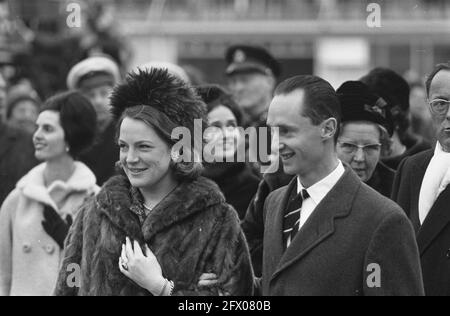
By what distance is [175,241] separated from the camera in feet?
16.4

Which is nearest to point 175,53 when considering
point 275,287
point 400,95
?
point 400,95

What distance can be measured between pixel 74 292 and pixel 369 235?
5.31 feet

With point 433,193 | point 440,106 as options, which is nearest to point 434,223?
point 433,193

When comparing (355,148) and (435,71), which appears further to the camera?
(355,148)

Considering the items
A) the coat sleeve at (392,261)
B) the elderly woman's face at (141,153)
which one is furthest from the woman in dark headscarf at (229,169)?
the coat sleeve at (392,261)

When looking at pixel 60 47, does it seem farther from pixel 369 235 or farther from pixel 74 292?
pixel 369 235

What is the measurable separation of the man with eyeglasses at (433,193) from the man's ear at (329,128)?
873 mm

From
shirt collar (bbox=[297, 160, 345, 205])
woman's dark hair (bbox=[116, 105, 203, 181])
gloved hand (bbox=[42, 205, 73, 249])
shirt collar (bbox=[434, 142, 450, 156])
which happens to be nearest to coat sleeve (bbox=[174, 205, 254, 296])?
woman's dark hair (bbox=[116, 105, 203, 181])

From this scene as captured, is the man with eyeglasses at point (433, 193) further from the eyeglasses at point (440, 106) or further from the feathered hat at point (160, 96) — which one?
the feathered hat at point (160, 96)

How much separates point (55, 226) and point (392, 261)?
8.88 feet

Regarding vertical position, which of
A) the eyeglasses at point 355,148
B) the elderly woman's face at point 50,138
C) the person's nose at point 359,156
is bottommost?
the person's nose at point 359,156

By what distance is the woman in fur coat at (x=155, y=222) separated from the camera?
4.94 meters

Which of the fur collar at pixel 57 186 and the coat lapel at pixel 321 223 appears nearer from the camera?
the coat lapel at pixel 321 223

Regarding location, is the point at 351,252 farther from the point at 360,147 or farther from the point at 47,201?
the point at 47,201
